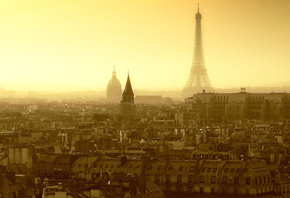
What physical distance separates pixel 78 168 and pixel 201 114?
444 ft

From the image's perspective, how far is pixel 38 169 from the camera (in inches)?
2469

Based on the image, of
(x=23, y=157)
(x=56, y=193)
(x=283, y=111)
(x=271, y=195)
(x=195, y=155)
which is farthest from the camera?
(x=283, y=111)

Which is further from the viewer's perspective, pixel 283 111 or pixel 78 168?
pixel 283 111

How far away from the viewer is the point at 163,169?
61406mm

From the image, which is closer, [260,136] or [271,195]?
[271,195]

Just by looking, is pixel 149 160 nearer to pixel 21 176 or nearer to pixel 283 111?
pixel 21 176

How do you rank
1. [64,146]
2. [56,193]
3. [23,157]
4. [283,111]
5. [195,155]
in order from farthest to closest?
[283,111]
[64,146]
[195,155]
[23,157]
[56,193]

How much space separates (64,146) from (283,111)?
365 ft

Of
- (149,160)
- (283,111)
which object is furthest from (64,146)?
(283,111)

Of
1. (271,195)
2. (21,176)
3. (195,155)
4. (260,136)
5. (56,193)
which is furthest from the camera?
(260,136)

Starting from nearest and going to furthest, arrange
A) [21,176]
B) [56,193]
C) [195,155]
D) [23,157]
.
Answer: [56,193] → [21,176] → [23,157] → [195,155]

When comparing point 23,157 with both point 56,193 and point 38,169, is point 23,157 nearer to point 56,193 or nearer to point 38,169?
point 38,169

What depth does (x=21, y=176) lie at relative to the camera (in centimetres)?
5447

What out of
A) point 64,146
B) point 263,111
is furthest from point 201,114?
point 64,146
